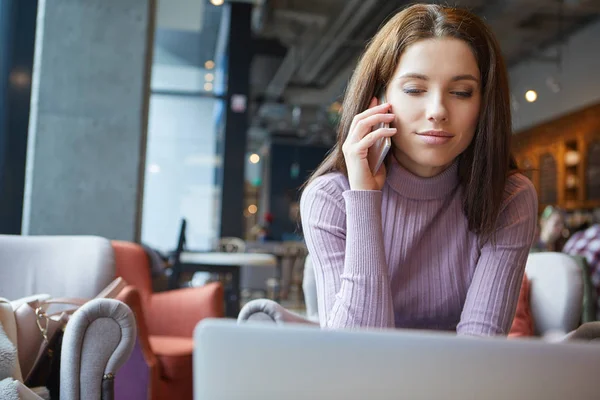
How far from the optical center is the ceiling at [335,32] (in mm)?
8633

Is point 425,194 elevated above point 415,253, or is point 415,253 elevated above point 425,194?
point 425,194

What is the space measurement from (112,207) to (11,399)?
2.85 meters

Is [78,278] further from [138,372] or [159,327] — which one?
[159,327]

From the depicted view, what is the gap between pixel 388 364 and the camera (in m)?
0.54

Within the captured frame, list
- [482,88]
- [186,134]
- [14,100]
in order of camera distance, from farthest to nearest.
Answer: [186,134], [14,100], [482,88]

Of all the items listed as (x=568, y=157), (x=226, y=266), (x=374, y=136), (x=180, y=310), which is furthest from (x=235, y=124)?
(x=374, y=136)

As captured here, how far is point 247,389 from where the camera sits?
1.82ft

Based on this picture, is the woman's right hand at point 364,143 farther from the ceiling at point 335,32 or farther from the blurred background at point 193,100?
the ceiling at point 335,32

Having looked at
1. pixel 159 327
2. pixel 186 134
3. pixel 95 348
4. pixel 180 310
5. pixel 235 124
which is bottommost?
pixel 159 327

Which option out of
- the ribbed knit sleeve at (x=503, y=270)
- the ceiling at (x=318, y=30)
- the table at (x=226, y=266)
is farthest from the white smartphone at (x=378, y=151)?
the ceiling at (x=318, y=30)

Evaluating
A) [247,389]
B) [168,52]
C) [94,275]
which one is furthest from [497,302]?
[168,52]

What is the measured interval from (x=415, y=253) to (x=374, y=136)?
0.30 meters

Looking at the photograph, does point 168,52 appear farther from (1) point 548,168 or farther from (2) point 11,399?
(2) point 11,399

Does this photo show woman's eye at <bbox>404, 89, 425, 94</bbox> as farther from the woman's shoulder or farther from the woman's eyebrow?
the woman's shoulder
